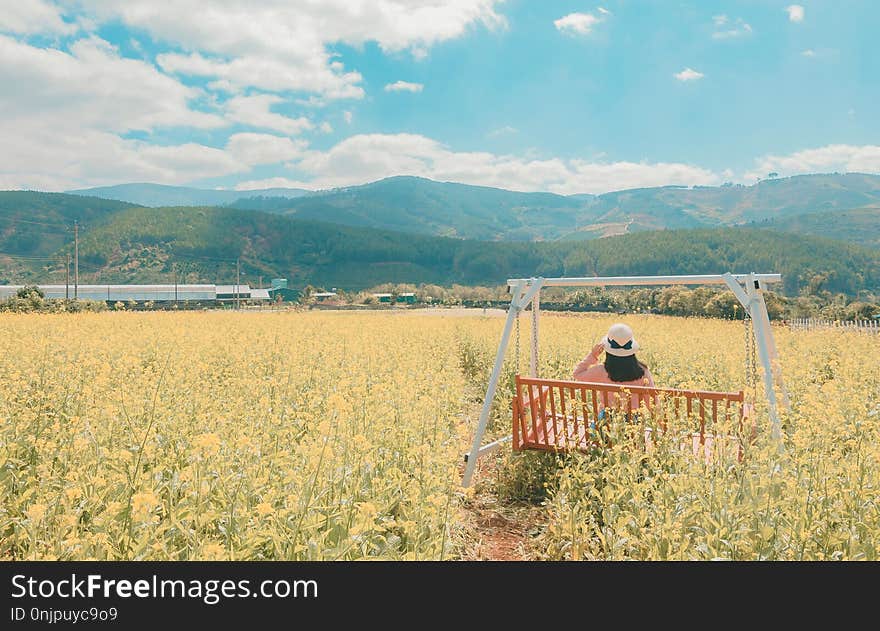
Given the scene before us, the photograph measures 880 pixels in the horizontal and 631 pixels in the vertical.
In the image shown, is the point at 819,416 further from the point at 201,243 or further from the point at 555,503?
the point at 201,243

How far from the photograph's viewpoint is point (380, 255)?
566 ft

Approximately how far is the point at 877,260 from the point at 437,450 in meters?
166

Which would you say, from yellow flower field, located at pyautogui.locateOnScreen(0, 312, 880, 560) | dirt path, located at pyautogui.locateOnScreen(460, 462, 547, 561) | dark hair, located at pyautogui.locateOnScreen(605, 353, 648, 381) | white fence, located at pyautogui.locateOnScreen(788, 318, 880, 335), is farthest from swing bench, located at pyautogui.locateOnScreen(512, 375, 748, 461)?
white fence, located at pyautogui.locateOnScreen(788, 318, 880, 335)

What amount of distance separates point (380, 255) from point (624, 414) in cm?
16971

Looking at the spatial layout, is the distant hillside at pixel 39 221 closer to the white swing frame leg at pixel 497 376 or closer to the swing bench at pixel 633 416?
the white swing frame leg at pixel 497 376

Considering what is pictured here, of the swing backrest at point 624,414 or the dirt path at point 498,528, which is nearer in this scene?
the dirt path at point 498,528

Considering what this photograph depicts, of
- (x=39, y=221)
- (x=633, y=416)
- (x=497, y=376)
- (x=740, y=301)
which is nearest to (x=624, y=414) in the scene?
(x=633, y=416)

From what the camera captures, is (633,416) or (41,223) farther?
(41,223)

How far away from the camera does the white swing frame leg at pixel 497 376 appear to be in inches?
236

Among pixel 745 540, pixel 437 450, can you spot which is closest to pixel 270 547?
pixel 437 450

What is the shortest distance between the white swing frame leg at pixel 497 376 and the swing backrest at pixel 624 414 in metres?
0.45

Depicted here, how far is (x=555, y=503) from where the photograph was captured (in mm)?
4906

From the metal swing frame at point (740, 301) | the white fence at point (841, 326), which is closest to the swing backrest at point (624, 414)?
the metal swing frame at point (740, 301)

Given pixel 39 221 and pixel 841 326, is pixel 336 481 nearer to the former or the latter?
pixel 841 326
